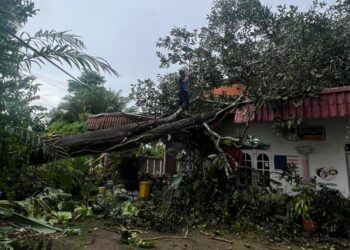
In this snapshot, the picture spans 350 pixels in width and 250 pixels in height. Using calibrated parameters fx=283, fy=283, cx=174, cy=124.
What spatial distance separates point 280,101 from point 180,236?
4031mm

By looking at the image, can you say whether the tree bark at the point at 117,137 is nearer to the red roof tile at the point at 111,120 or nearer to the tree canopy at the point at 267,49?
the tree canopy at the point at 267,49

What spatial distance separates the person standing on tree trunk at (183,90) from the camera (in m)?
8.00

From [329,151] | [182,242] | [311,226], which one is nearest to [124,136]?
[182,242]

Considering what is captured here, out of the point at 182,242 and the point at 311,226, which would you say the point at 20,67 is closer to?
the point at 182,242

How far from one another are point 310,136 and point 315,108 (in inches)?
41.0

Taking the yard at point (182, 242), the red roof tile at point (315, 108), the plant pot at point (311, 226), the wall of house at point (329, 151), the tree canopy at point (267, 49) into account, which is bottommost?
the yard at point (182, 242)

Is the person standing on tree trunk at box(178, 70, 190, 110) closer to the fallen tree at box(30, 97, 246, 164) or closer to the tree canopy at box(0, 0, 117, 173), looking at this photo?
the fallen tree at box(30, 97, 246, 164)

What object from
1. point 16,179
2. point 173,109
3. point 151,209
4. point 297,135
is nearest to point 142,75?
point 173,109

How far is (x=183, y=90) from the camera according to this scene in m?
8.10

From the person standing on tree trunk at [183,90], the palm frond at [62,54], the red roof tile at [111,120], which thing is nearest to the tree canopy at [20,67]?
the palm frond at [62,54]

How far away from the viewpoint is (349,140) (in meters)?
6.64

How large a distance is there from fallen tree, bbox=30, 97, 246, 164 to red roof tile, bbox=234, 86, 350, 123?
0.69m

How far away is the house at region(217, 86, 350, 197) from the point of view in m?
6.41

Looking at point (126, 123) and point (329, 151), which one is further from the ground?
point (126, 123)
